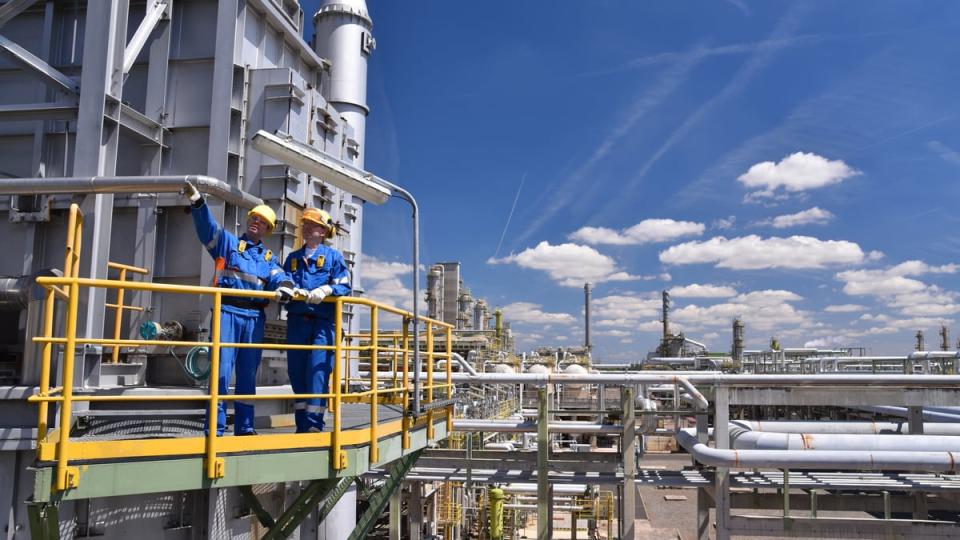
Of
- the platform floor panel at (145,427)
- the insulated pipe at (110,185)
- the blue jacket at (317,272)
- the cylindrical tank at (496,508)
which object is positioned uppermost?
the insulated pipe at (110,185)

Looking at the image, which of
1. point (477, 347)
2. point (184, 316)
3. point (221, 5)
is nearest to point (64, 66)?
point (221, 5)

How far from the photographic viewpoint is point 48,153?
22.5 feet

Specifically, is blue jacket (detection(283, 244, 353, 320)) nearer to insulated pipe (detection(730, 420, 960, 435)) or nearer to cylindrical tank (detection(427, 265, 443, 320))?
insulated pipe (detection(730, 420, 960, 435))

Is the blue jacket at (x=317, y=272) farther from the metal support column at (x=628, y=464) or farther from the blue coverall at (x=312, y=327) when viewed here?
the metal support column at (x=628, y=464)

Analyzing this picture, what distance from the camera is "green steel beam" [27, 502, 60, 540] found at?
3.51 meters

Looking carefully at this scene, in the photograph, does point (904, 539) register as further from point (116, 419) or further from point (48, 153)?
point (48, 153)

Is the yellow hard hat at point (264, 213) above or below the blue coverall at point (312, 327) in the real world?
above

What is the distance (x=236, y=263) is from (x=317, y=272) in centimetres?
63

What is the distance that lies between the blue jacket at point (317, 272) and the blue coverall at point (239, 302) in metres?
0.11

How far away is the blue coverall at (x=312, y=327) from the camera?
4.65m

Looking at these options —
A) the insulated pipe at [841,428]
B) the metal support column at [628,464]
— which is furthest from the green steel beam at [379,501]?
the insulated pipe at [841,428]

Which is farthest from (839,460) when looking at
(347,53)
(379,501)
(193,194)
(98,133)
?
(347,53)

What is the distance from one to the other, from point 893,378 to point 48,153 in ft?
33.8

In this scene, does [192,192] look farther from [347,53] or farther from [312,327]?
[347,53]
